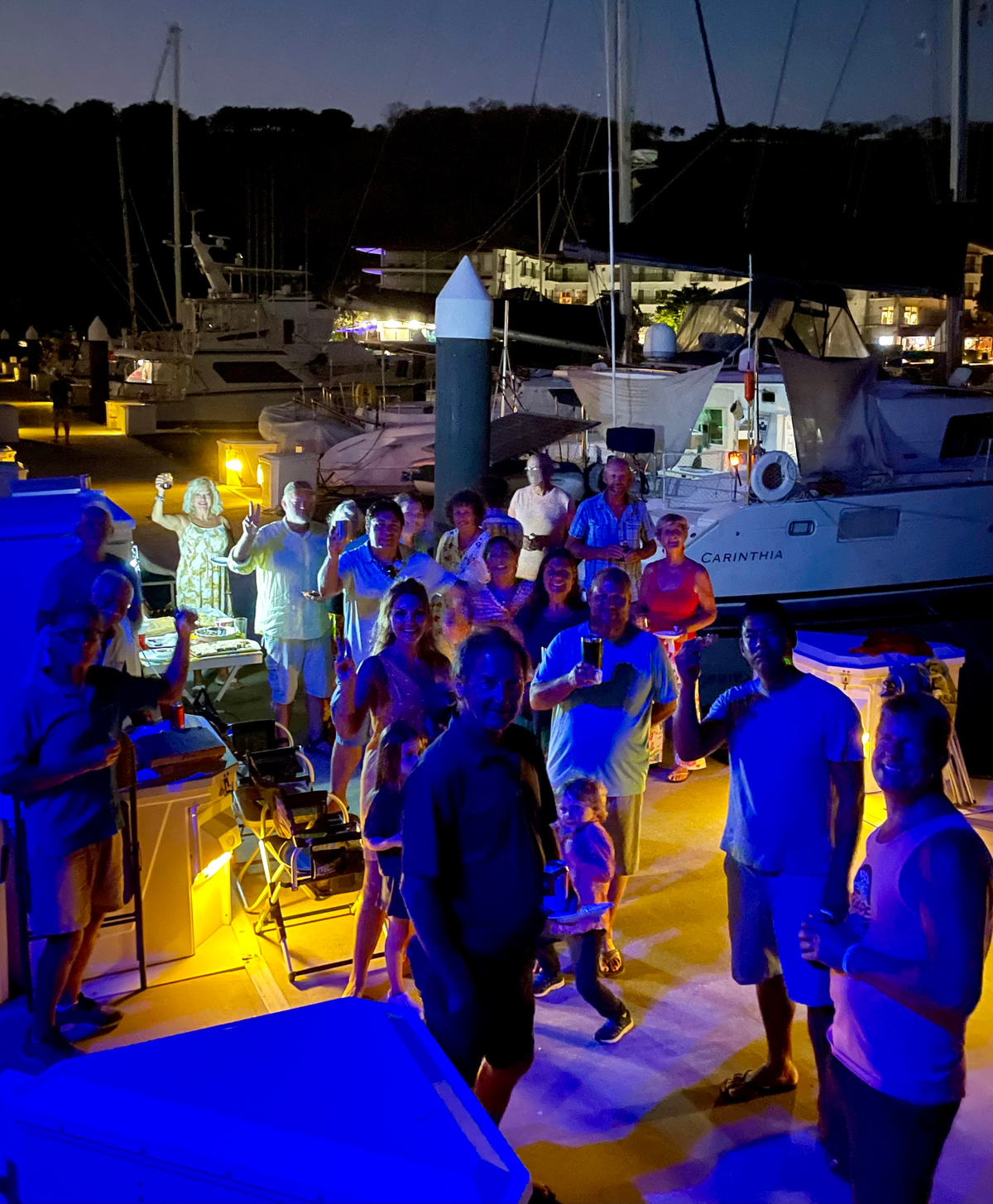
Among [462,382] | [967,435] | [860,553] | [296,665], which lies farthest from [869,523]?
[296,665]

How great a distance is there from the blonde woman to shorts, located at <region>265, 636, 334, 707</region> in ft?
2.14

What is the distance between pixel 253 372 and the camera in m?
32.5

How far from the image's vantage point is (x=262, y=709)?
8.42 m

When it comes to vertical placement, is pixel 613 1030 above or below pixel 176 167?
below

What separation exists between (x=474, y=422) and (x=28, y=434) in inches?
842

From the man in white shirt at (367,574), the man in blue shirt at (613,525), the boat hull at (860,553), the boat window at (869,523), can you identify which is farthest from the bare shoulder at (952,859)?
the boat window at (869,523)

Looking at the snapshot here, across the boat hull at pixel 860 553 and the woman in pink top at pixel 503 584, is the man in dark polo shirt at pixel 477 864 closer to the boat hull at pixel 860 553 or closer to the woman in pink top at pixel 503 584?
the woman in pink top at pixel 503 584

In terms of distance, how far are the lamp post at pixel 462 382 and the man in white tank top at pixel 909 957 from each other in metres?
5.41

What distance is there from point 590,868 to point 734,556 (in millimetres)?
8187

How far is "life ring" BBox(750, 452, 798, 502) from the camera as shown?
1134cm

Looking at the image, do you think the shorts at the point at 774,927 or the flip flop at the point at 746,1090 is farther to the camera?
the flip flop at the point at 746,1090

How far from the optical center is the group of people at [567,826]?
8.44 feet

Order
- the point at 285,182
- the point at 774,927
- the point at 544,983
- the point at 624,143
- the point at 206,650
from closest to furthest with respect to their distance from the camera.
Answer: the point at 774,927 → the point at 544,983 → the point at 206,650 → the point at 624,143 → the point at 285,182

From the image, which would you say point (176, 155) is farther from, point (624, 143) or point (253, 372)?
point (624, 143)
